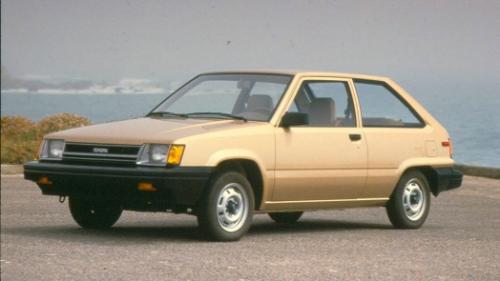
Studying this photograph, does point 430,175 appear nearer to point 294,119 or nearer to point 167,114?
point 294,119

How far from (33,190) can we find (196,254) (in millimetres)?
8493

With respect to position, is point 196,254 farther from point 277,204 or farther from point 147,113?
point 147,113

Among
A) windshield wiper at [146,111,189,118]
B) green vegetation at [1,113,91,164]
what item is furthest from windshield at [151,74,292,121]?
green vegetation at [1,113,91,164]

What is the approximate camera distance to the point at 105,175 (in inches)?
446

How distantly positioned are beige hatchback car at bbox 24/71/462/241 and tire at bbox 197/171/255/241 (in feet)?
0.04

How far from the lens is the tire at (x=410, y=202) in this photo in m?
13.1

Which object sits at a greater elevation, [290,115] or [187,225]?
[290,115]

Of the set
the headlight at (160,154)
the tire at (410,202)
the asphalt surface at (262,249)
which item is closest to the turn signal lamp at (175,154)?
the headlight at (160,154)

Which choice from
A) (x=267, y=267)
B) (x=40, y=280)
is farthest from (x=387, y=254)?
(x=40, y=280)

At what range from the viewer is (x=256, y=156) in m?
11.7

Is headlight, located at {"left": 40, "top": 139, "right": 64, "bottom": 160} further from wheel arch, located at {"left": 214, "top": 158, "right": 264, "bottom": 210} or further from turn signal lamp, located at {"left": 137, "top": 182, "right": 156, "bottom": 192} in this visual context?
wheel arch, located at {"left": 214, "top": 158, "right": 264, "bottom": 210}

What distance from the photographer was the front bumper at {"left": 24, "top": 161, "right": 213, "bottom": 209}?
36.3 feet

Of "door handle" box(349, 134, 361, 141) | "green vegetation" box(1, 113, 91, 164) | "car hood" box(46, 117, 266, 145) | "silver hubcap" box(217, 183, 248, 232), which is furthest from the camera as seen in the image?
"green vegetation" box(1, 113, 91, 164)

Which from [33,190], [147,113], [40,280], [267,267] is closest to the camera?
[40,280]
